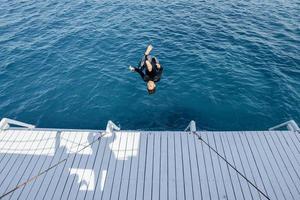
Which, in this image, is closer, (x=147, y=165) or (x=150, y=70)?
(x=147, y=165)

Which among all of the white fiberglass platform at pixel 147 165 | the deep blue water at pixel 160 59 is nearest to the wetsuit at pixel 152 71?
the white fiberglass platform at pixel 147 165

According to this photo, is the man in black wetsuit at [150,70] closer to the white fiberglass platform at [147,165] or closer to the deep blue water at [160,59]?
the white fiberglass platform at [147,165]

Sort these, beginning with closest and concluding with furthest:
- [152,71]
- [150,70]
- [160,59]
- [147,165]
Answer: [147,165]
[150,70]
[152,71]
[160,59]

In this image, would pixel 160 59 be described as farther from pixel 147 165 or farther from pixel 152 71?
pixel 147 165

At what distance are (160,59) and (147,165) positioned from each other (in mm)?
11683

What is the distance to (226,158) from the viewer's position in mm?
12117

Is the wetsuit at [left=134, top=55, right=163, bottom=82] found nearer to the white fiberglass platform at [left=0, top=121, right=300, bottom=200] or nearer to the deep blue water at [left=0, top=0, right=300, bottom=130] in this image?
the white fiberglass platform at [left=0, top=121, right=300, bottom=200]

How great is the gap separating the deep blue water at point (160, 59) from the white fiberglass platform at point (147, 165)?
3385mm

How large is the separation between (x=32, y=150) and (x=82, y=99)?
617cm

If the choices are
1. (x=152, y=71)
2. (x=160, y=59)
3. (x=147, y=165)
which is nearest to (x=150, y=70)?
(x=152, y=71)

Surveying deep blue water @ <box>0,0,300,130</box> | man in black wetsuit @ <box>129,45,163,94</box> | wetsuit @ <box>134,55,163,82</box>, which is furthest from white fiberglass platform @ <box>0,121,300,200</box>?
deep blue water @ <box>0,0,300,130</box>

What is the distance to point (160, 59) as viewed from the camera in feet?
71.9

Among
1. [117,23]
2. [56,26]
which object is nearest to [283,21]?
[117,23]

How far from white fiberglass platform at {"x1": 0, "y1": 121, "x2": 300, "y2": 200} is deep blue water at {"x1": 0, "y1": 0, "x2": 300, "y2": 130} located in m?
3.39
